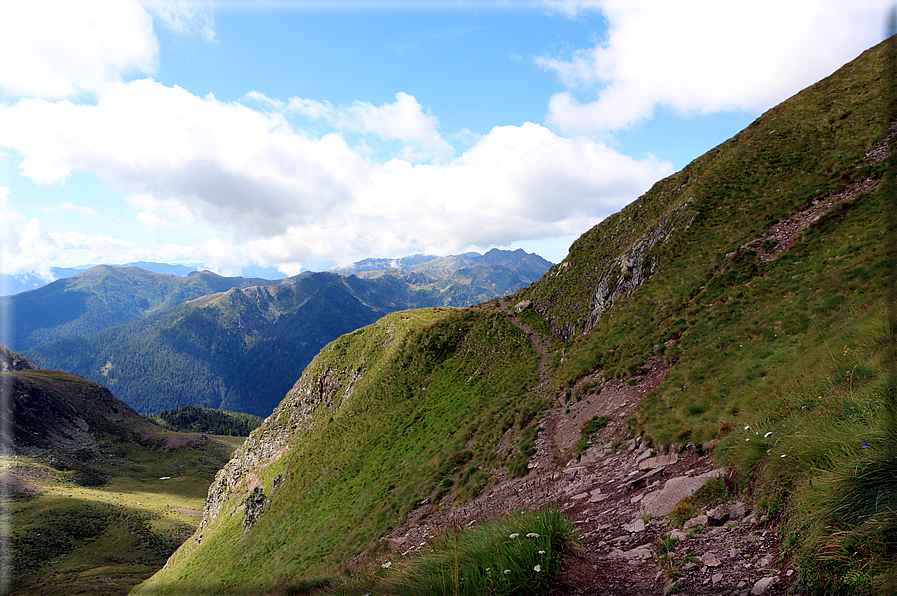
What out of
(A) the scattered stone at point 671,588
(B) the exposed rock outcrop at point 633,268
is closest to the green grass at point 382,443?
(B) the exposed rock outcrop at point 633,268

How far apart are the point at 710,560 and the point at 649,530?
1978 millimetres

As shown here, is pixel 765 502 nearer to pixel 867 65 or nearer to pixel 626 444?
pixel 626 444

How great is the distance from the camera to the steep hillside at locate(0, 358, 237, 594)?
78125 mm

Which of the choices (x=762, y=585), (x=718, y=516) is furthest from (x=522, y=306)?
(x=762, y=585)

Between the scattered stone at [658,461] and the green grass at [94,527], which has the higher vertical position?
the scattered stone at [658,461]

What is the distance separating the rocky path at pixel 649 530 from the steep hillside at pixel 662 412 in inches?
2.0

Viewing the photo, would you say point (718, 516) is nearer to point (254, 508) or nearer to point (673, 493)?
point (673, 493)

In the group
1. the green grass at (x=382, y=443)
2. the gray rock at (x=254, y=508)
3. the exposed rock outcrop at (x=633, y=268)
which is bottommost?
the gray rock at (x=254, y=508)

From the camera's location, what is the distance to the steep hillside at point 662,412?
524cm

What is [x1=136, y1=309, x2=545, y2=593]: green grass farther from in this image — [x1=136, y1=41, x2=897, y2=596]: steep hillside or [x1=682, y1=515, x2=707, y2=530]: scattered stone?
[x1=682, y1=515, x2=707, y2=530]: scattered stone

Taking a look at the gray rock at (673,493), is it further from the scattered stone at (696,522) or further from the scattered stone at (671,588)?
the scattered stone at (671,588)

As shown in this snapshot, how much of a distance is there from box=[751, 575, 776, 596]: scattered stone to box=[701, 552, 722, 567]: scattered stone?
72cm

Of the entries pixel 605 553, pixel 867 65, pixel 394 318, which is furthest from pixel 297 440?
pixel 867 65

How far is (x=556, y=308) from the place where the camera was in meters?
42.8
